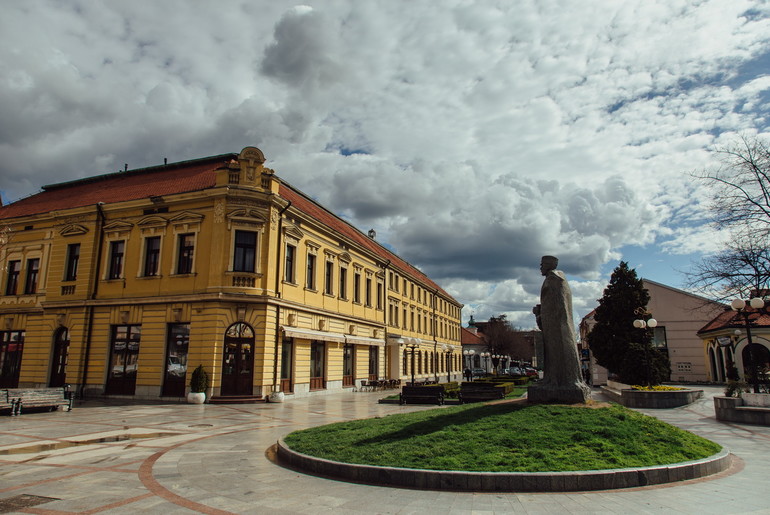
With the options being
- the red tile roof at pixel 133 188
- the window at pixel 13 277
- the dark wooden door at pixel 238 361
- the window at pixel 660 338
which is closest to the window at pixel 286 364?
the dark wooden door at pixel 238 361

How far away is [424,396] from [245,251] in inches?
450

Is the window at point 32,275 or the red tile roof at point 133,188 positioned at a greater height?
the red tile roof at point 133,188

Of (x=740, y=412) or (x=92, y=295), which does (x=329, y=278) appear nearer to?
(x=92, y=295)

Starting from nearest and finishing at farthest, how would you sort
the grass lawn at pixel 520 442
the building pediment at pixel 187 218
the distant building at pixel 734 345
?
the grass lawn at pixel 520 442
the building pediment at pixel 187 218
the distant building at pixel 734 345

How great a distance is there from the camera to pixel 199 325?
23312 millimetres

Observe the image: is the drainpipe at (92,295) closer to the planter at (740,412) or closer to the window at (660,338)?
the planter at (740,412)

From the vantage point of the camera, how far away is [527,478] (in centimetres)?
695

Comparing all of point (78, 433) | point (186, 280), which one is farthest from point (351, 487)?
point (186, 280)

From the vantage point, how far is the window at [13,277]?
2927 cm

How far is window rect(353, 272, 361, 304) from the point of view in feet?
117

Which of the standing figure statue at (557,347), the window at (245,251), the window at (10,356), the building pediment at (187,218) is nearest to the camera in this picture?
the standing figure statue at (557,347)

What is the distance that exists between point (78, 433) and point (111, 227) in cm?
1679

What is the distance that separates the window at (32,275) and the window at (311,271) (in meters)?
16.2

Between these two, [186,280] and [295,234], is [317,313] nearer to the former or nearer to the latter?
[295,234]
